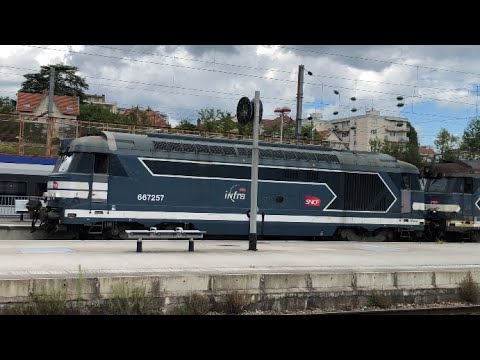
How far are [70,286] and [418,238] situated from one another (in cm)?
1826

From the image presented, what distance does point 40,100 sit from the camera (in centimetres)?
7375

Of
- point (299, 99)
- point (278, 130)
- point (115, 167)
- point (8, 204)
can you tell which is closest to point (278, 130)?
point (278, 130)

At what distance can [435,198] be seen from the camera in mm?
23125

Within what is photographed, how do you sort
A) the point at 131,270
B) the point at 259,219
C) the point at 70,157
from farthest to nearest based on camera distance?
the point at 259,219, the point at 70,157, the point at 131,270

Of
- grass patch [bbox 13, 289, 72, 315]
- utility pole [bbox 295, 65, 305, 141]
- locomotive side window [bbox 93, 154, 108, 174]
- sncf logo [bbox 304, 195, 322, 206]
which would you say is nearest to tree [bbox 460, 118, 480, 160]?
utility pole [bbox 295, 65, 305, 141]

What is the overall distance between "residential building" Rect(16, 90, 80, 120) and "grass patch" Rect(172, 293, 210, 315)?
66.4 metres

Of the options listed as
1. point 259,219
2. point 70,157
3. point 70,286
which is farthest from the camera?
point 259,219

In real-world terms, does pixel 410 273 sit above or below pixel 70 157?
below

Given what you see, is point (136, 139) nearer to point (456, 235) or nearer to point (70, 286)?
point (70, 286)

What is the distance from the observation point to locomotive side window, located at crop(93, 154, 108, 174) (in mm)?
16641

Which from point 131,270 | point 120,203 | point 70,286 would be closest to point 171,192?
point 120,203

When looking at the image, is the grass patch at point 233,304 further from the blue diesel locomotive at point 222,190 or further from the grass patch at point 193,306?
the blue diesel locomotive at point 222,190

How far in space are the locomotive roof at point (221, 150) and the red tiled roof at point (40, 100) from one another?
189ft

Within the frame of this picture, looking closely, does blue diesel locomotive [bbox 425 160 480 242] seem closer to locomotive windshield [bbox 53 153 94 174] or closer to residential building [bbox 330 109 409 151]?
locomotive windshield [bbox 53 153 94 174]
